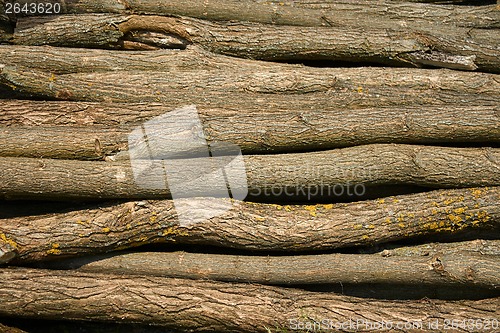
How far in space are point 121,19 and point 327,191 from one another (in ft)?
7.90

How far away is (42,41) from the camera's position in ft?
18.3

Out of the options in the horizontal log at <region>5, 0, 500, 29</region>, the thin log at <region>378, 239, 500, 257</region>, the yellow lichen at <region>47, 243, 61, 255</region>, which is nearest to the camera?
the yellow lichen at <region>47, 243, 61, 255</region>

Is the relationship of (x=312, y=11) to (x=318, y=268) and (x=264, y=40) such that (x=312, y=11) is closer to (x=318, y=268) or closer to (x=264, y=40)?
(x=264, y=40)

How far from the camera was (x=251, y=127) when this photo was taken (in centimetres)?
500

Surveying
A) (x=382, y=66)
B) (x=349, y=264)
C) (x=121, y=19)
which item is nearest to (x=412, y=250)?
(x=349, y=264)

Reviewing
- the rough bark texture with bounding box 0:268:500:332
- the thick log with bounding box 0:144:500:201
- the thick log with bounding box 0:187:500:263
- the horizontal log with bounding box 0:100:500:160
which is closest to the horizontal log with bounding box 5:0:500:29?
the horizontal log with bounding box 0:100:500:160

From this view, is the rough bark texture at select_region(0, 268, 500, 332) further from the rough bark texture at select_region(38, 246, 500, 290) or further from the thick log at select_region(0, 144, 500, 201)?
the thick log at select_region(0, 144, 500, 201)

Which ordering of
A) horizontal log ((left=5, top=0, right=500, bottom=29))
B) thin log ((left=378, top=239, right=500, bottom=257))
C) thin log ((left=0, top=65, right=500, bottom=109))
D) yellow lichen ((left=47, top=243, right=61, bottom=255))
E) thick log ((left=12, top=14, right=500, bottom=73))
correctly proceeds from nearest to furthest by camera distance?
yellow lichen ((left=47, top=243, right=61, bottom=255))
thin log ((left=378, top=239, right=500, bottom=257))
thin log ((left=0, top=65, right=500, bottom=109))
thick log ((left=12, top=14, right=500, bottom=73))
horizontal log ((left=5, top=0, right=500, bottom=29))

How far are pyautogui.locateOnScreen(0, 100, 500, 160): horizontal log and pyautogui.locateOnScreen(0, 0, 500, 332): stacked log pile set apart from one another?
0.6 inches

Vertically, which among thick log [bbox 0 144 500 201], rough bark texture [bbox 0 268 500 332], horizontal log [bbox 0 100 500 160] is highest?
horizontal log [bbox 0 100 500 160]

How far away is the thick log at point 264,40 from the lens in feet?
18.3

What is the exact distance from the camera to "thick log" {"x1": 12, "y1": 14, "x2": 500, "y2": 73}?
5.57 meters

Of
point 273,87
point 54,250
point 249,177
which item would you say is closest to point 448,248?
point 249,177

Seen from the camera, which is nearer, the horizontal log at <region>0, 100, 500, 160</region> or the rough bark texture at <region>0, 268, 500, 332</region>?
the rough bark texture at <region>0, 268, 500, 332</region>
